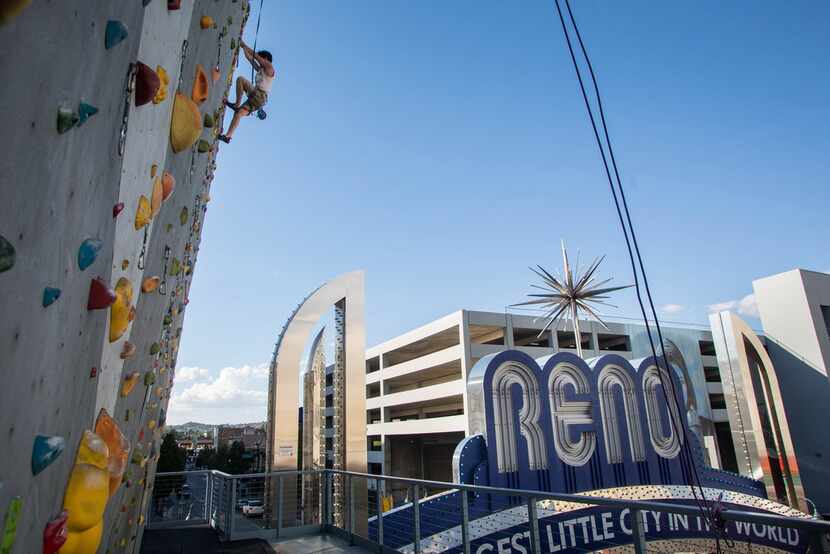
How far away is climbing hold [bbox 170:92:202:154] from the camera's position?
139cm

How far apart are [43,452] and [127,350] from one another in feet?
2.30

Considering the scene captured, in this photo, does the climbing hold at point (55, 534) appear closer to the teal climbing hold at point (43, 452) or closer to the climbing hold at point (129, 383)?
the teal climbing hold at point (43, 452)

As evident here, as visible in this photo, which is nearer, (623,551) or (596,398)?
(623,551)

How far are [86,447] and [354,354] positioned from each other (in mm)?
6682

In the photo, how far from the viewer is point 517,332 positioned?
25.7 meters

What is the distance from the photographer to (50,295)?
75 cm

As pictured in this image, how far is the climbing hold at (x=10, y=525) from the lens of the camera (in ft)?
2.35

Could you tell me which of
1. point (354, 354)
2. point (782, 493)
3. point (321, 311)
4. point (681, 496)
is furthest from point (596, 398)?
point (782, 493)

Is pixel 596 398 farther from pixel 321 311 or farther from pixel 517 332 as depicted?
pixel 517 332

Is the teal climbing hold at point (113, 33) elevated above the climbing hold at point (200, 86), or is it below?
below

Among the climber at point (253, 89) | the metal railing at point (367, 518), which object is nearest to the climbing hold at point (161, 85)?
the climber at point (253, 89)

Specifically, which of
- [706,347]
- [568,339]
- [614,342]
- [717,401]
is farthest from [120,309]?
[717,401]

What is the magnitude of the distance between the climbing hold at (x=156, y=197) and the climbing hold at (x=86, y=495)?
60 centimetres

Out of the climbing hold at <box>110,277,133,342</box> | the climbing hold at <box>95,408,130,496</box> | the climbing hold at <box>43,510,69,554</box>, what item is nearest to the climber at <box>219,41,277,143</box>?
the climbing hold at <box>110,277,133,342</box>
